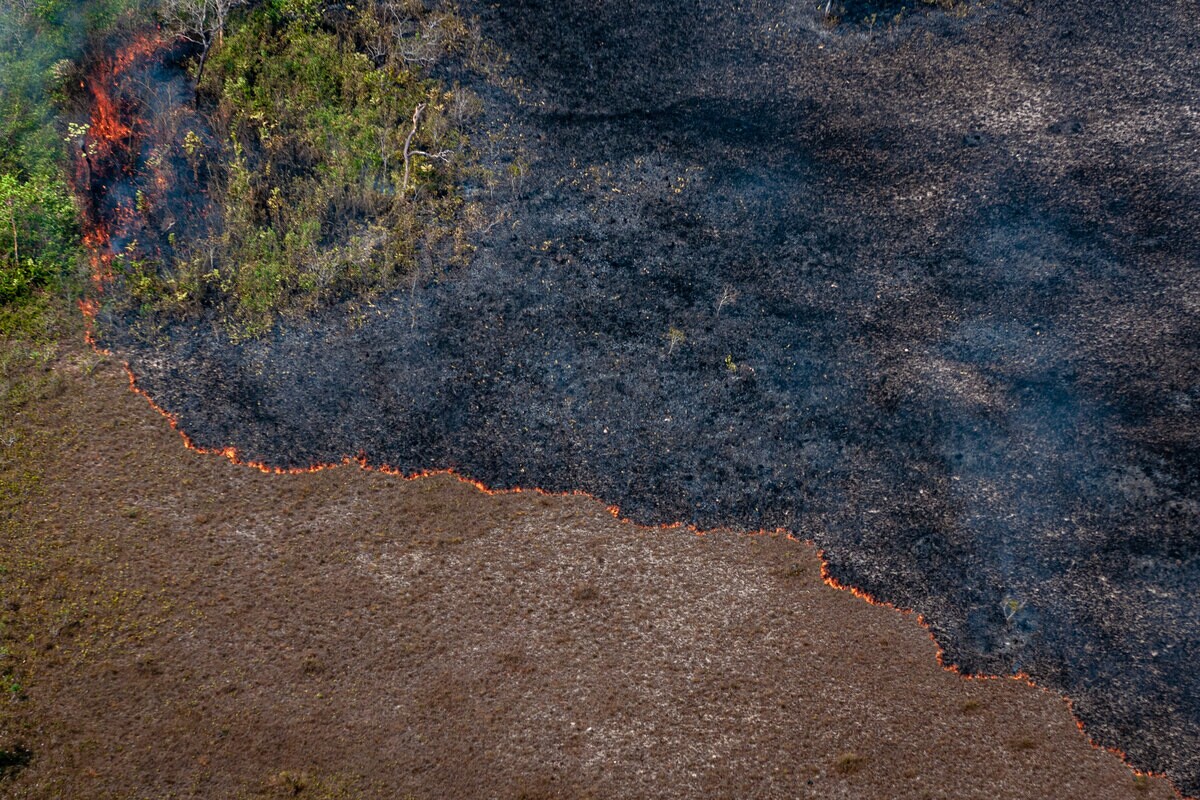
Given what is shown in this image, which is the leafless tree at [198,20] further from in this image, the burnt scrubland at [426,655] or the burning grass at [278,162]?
the burnt scrubland at [426,655]

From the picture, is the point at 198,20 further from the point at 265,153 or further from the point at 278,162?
the point at 278,162

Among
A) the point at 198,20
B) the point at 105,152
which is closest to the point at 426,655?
the point at 105,152

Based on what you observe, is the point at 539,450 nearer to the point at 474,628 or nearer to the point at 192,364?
the point at 474,628

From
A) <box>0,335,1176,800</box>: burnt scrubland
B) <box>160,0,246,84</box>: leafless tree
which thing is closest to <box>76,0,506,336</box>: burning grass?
<box>160,0,246,84</box>: leafless tree

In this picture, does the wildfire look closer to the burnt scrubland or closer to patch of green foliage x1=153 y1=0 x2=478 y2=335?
patch of green foliage x1=153 y1=0 x2=478 y2=335

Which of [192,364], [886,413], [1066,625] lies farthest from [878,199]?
[192,364]
